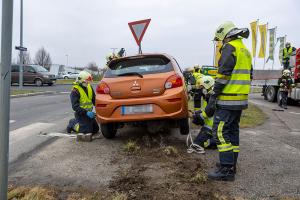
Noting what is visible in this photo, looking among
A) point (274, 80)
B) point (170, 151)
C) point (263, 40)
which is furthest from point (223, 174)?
point (263, 40)

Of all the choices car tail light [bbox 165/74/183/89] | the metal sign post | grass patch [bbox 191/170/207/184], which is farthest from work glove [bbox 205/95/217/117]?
→ the metal sign post

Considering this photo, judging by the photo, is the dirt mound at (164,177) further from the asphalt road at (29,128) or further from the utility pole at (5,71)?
the asphalt road at (29,128)

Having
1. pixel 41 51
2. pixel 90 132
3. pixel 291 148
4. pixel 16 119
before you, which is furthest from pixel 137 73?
pixel 41 51

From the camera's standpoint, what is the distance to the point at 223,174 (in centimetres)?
425

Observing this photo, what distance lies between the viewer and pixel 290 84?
1516 cm

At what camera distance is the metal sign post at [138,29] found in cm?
905

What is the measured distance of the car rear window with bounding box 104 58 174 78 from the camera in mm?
6066

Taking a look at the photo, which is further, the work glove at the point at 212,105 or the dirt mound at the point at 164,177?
the work glove at the point at 212,105

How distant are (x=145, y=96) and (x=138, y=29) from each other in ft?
12.5

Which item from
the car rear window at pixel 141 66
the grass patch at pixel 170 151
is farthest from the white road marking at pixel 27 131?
the grass patch at pixel 170 151

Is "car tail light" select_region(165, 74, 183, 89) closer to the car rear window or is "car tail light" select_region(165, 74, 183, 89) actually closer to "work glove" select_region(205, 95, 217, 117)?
the car rear window

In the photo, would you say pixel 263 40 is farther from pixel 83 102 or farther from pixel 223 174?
pixel 223 174

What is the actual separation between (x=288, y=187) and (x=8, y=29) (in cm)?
334

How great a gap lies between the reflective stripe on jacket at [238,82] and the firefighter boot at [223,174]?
76cm
